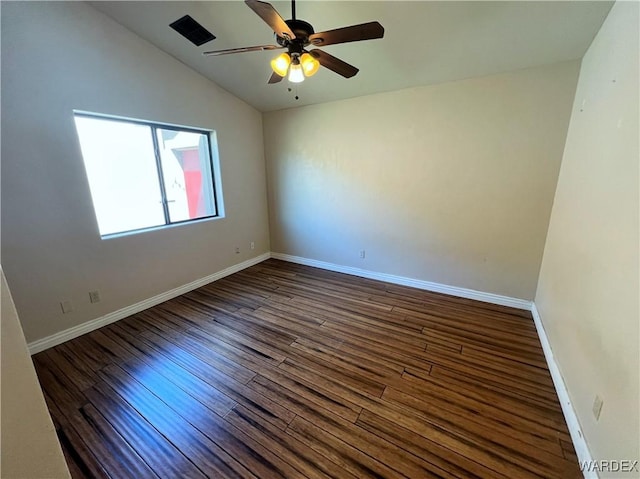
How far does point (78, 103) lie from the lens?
2.44 m

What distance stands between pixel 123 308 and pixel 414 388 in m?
3.09

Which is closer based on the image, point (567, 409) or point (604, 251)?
point (604, 251)

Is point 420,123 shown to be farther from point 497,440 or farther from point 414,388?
point 497,440

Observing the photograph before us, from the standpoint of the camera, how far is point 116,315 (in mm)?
2879

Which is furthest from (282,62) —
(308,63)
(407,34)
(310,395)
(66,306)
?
(66,306)

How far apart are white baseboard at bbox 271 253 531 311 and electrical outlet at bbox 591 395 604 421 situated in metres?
1.84

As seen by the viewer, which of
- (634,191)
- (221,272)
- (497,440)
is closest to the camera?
(634,191)

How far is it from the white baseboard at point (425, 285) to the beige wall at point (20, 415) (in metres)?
3.53

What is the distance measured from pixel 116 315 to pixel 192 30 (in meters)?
3.07

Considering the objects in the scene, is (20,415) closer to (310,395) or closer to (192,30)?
(310,395)

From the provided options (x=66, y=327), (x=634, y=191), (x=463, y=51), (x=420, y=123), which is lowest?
(x=66, y=327)

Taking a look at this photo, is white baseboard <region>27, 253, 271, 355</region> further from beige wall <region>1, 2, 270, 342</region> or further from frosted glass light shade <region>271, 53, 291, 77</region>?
frosted glass light shade <region>271, 53, 291, 77</region>

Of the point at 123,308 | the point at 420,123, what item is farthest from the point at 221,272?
the point at 420,123

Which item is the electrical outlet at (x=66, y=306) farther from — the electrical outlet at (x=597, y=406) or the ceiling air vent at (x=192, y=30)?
the electrical outlet at (x=597, y=406)
